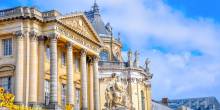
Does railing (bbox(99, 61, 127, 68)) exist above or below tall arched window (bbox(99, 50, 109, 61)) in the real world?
below

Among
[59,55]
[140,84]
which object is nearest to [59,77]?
[59,55]

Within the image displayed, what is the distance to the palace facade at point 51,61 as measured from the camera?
164ft

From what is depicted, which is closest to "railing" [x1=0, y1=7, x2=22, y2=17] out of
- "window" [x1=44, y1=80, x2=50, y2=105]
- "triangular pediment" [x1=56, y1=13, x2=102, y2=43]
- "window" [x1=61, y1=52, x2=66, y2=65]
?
"triangular pediment" [x1=56, y1=13, x2=102, y2=43]

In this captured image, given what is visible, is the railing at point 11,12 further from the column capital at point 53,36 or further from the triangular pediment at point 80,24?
the triangular pediment at point 80,24

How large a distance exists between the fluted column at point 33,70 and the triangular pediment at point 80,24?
142 inches

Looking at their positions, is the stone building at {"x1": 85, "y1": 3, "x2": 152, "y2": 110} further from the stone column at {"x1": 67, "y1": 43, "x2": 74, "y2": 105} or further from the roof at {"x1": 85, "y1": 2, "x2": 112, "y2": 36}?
the stone column at {"x1": 67, "y1": 43, "x2": 74, "y2": 105}

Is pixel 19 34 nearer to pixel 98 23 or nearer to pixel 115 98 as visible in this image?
pixel 115 98

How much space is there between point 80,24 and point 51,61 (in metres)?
8.24

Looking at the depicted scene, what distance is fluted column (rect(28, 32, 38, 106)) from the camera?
49438mm

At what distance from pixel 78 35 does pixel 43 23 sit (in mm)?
5761

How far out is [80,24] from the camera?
189ft

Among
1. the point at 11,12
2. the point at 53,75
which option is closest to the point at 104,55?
the point at 53,75

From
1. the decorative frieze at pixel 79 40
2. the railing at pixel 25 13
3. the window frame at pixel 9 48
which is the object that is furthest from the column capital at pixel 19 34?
the decorative frieze at pixel 79 40

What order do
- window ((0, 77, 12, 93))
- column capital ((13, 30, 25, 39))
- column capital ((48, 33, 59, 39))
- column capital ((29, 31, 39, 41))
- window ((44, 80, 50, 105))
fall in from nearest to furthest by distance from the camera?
1. column capital ((13, 30, 25, 39))
2. column capital ((29, 31, 39, 41))
3. window ((0, 77, 12, 93))
4. column capital ((48, 33, 59, 39))
5. window ((44, 80, 50, 105))
